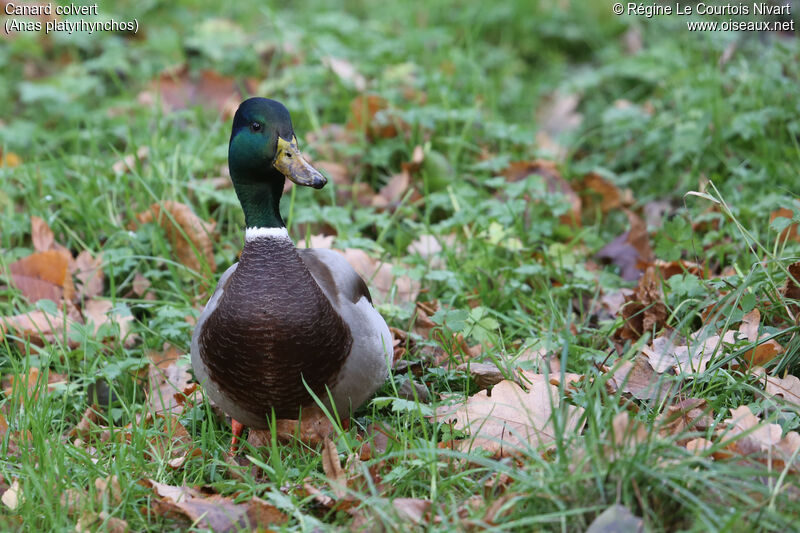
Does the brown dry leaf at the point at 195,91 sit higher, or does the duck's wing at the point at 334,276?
the brown dry leaf at the point at 195,91

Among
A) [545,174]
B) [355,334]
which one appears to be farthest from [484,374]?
[545,174]

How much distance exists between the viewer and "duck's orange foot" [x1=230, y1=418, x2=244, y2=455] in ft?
9.33

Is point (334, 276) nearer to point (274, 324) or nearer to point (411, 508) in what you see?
point (274, 324)

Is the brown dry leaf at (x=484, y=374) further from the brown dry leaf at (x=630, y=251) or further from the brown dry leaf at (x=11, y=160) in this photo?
the brown dry leaf at (x=11, y=160)

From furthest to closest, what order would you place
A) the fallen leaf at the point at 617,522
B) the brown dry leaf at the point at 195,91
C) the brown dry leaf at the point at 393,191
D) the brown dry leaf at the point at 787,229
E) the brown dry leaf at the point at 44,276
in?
the brown dry leaf at the point at 195,91
the brown dry leaf at the point at 393,191
the brown dry leaf at the point at 44,276
the brown dry leaf at the point at 787,229
the fallen leaf at the point at 617,522

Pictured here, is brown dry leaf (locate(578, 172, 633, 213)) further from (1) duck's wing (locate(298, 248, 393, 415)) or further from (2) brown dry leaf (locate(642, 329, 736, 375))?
(1) duck's wing (locate(298, 248, 393, 415))

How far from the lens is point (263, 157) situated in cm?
270

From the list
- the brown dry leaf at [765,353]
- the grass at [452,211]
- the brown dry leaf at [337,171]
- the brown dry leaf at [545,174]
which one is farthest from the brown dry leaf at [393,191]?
the brown dry leaf at [765,353]

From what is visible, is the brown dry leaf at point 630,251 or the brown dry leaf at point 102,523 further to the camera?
the brown dry leaf at point 630,251

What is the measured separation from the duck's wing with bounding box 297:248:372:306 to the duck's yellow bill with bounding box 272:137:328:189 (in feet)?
1.12

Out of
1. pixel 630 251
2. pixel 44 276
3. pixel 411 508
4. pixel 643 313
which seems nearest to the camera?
pixel 411 508

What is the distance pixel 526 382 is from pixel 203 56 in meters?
3.67

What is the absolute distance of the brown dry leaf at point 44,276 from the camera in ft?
11.9

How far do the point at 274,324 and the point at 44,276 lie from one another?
1.61m
